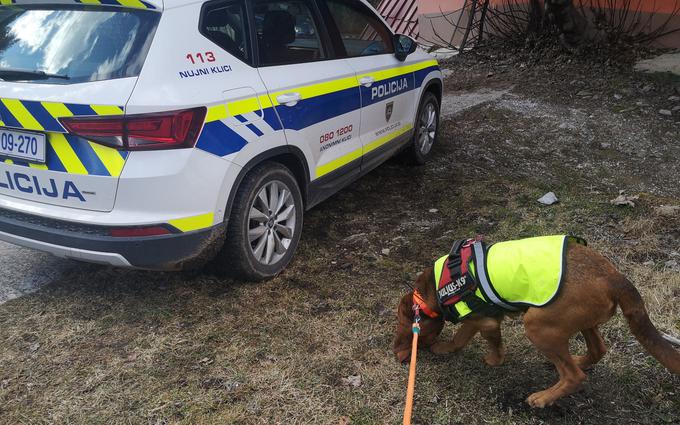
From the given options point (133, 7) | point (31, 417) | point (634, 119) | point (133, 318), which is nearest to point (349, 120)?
point (133, 7)

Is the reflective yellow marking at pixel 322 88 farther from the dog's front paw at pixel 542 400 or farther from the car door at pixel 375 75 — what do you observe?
the dog's front paw at pixel 542 400

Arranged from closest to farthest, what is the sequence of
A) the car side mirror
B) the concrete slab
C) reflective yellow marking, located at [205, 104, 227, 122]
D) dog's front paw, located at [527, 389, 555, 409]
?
1. dog's front paw, located at [527, 389, 555, 409]
2. reflective yellow marking, located at [205, 104, 227, 122]
3. the car side mirror
4. the concrete slab

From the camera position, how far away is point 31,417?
7.97ft

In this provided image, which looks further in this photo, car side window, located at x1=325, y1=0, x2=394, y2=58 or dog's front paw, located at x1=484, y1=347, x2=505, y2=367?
car side window, located at x1=325, y1=0, x2=394, y2=58

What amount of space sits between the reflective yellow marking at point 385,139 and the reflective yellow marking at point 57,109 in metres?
2.20

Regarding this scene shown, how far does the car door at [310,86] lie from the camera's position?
330cm

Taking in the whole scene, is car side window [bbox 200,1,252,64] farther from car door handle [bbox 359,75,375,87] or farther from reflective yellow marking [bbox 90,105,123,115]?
car door handle [bbox 359,75,375,87]

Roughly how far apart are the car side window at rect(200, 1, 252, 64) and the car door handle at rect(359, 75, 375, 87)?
1.09 meters

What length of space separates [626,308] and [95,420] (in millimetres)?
2230

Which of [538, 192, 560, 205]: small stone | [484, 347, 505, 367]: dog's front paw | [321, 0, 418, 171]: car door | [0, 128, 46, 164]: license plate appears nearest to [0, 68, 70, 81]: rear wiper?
[0, 128, 46, 164]: license plate

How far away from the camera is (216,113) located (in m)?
2.82

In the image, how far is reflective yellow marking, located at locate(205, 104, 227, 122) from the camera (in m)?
2.78

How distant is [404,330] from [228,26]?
190cm

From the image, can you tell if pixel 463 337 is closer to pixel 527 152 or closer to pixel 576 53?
pixel 527 152
